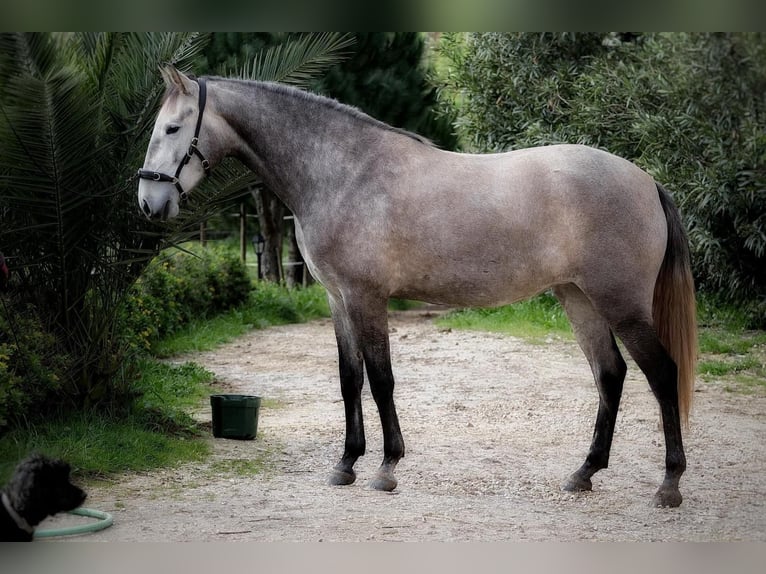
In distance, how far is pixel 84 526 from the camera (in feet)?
11.6

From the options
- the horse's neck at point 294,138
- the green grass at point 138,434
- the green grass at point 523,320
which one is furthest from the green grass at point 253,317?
the horse's neck at point 294,138

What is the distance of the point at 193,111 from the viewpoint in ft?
13.3

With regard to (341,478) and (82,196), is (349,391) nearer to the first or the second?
(341,478)

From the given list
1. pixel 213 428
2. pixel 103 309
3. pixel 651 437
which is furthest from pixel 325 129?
pixel 651 437

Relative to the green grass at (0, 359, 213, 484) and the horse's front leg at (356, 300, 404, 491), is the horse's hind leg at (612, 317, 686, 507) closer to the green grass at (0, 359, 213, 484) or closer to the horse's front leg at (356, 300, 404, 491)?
the horse's front leg at (356, 300, 404, 491)

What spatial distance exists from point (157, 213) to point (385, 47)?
7.82 metres

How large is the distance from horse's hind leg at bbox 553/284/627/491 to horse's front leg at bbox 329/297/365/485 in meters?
1.02

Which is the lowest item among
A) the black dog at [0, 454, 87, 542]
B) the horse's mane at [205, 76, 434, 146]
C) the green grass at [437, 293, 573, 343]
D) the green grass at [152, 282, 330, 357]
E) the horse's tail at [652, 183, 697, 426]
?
the green grass at [152, 282, 330, 357]

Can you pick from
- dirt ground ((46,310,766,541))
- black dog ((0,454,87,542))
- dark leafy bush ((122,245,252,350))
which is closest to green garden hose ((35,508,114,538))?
dirt ground ((46,310,766,541))

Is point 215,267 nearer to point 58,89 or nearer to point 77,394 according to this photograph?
point 77,394

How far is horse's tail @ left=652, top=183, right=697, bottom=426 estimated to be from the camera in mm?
4148

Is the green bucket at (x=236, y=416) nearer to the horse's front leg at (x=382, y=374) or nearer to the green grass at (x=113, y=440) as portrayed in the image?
the green grass at (x=113, y=440)

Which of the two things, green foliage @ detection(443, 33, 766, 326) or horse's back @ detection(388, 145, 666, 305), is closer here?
horse's back @ detection(388, 145, 666, 305)

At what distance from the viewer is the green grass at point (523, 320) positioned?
9.53 m
